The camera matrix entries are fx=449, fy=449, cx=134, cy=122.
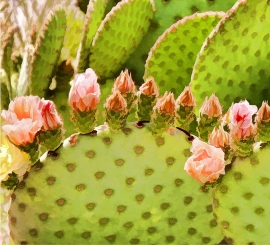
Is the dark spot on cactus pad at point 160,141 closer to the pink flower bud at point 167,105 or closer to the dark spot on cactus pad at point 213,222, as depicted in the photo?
the pink flower bud at point 167,105

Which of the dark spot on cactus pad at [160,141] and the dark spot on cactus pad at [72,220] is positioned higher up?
the dark spot on cactus pad at [160,141]

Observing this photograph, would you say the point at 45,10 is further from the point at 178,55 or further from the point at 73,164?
the point at 73,164

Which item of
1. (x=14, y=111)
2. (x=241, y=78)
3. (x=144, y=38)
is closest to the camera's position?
(x=14, y=111)

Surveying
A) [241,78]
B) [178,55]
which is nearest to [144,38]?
[178,55]

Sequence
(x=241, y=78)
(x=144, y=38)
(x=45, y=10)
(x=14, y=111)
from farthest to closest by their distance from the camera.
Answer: (x=45, y=10) → (x=144, y=38) → (x=241, y=78) → (x=14, y=111)

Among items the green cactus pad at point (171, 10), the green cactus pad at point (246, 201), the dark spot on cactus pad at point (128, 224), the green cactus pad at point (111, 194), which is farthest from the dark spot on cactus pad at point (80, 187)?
the green cactus pad at point (171, 10)

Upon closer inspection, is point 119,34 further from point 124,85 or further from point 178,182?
point 178,182
